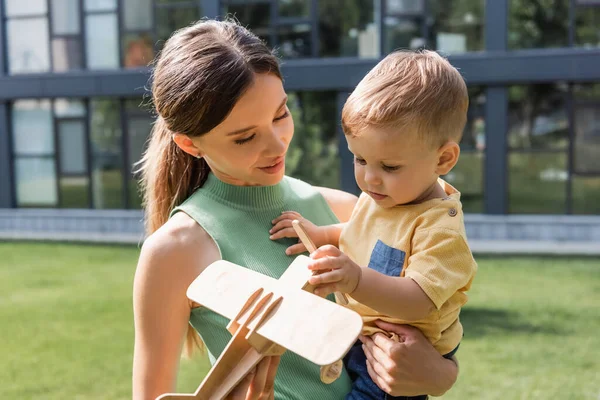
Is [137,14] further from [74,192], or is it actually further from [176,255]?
[176,255]

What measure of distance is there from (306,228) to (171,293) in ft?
1.47

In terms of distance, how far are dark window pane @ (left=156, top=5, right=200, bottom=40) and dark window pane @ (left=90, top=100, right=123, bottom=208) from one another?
1.97 metres

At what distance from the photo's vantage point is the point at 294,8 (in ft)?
52.1

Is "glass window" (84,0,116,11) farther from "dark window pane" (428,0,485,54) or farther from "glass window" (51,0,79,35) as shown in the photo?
"dark window pane" (428,0,485,54)

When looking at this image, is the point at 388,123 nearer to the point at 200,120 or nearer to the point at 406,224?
the point at 406,224

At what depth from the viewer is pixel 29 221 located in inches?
707

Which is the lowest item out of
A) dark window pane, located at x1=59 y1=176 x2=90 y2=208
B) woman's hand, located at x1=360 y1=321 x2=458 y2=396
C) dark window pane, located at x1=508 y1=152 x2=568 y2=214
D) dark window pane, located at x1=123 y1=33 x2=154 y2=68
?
dark window pane, located at x1=59 y1=176 x2=90 y2=208

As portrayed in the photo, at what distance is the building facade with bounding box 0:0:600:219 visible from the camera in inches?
575

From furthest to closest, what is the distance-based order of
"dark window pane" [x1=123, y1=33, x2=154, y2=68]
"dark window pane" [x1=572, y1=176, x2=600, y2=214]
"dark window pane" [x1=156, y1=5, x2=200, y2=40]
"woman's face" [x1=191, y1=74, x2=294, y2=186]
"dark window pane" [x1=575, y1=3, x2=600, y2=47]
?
"dark window pane" [x1=123, y1=33, x2=154, y2=68], "dark window pane" [x1=156, y1=5, x2=200, y2=40], "dark window pane" [x1=572, y1=176, x2=600, y2=214], "dark window pane" [x1=575, y1=3, x2=600, y2=47], "woman's face" [x1=191, y1=74, x2=294, y2=186]

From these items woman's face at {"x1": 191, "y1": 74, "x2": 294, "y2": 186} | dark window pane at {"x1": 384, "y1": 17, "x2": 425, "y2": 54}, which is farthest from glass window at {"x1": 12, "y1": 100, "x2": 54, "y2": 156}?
woman's face at {"x1": 191, "y1": 74, "x2": 294, "y2": 186}

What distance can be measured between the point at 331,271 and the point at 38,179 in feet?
58.4

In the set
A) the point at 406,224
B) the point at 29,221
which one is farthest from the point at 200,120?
the point at 29,221

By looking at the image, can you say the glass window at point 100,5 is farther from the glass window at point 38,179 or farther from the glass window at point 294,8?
the glass window at point 294,8

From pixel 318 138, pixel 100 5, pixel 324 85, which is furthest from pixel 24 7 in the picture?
pixel 318 138
